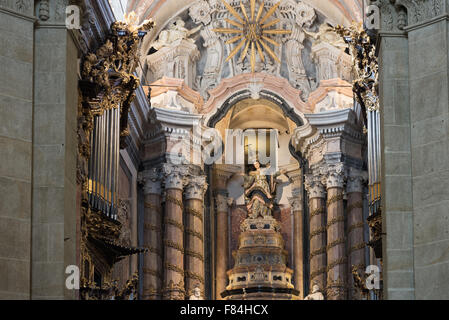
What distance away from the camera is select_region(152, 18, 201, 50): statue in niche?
1102 inches

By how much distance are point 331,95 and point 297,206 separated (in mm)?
3276

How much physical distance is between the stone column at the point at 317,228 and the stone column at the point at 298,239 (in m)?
0.94

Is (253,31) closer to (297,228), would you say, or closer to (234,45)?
(234,45)

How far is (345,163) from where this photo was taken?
89.1 ft

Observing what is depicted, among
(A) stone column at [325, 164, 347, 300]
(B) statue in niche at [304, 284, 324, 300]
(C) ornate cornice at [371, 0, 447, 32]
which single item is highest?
(C) ornate cornice at [371, 0, 447, 32]

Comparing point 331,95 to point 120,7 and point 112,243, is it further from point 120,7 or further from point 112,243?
point 112,243

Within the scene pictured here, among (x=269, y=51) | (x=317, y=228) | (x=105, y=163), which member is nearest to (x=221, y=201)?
(x=317, y=228)

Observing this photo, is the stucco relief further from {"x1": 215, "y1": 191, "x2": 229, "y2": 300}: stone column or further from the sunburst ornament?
{"x1": 215, "y1": 191, "x2": 229, "y2": 300}: stone column

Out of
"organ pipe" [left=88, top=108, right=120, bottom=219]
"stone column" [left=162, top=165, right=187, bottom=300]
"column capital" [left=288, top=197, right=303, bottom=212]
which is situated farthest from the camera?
"column capital" [left=288, top=197, right=303, bottom=212]

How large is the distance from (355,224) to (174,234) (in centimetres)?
420

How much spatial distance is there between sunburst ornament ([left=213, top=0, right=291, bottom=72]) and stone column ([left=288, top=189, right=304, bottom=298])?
3515 millimetres

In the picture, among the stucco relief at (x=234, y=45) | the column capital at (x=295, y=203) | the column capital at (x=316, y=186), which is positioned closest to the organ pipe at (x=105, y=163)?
the stucco relief at (x=234, y=45)

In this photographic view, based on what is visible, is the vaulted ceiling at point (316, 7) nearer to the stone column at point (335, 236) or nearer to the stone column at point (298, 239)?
the stone column at point (335, 236)

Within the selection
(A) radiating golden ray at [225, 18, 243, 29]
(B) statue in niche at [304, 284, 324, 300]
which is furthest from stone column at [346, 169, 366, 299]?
(A) radiating golden ray at [225, 18, 243, 29]
